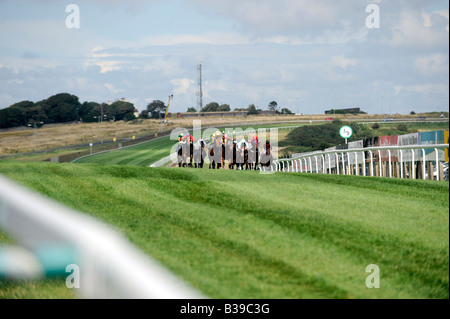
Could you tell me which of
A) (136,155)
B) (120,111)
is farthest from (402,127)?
(120,111)

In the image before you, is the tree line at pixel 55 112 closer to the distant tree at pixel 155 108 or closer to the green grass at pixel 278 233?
the distant tree at pixel 155 108

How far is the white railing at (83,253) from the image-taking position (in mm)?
2547

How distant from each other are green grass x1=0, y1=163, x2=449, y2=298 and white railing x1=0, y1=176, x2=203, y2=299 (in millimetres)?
872

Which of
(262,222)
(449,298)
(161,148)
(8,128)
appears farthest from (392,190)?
(8,128)

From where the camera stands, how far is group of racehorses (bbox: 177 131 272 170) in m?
25.6

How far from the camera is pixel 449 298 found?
4.54 m

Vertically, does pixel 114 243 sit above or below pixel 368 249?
above

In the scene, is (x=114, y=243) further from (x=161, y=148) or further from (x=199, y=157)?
(x=161, y=148)

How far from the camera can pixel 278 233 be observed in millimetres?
5727

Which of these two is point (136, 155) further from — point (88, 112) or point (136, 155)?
point (88, 112)

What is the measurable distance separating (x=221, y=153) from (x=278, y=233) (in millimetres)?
19856

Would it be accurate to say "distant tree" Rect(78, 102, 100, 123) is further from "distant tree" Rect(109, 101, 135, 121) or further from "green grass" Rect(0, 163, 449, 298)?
"green grass" Rect(0, 163, 449, 298)

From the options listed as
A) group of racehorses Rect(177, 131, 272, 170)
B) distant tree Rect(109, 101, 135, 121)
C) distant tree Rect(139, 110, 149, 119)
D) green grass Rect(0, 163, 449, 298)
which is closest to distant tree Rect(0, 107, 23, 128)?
distant tree Rect(109, 101, 135, 121)
